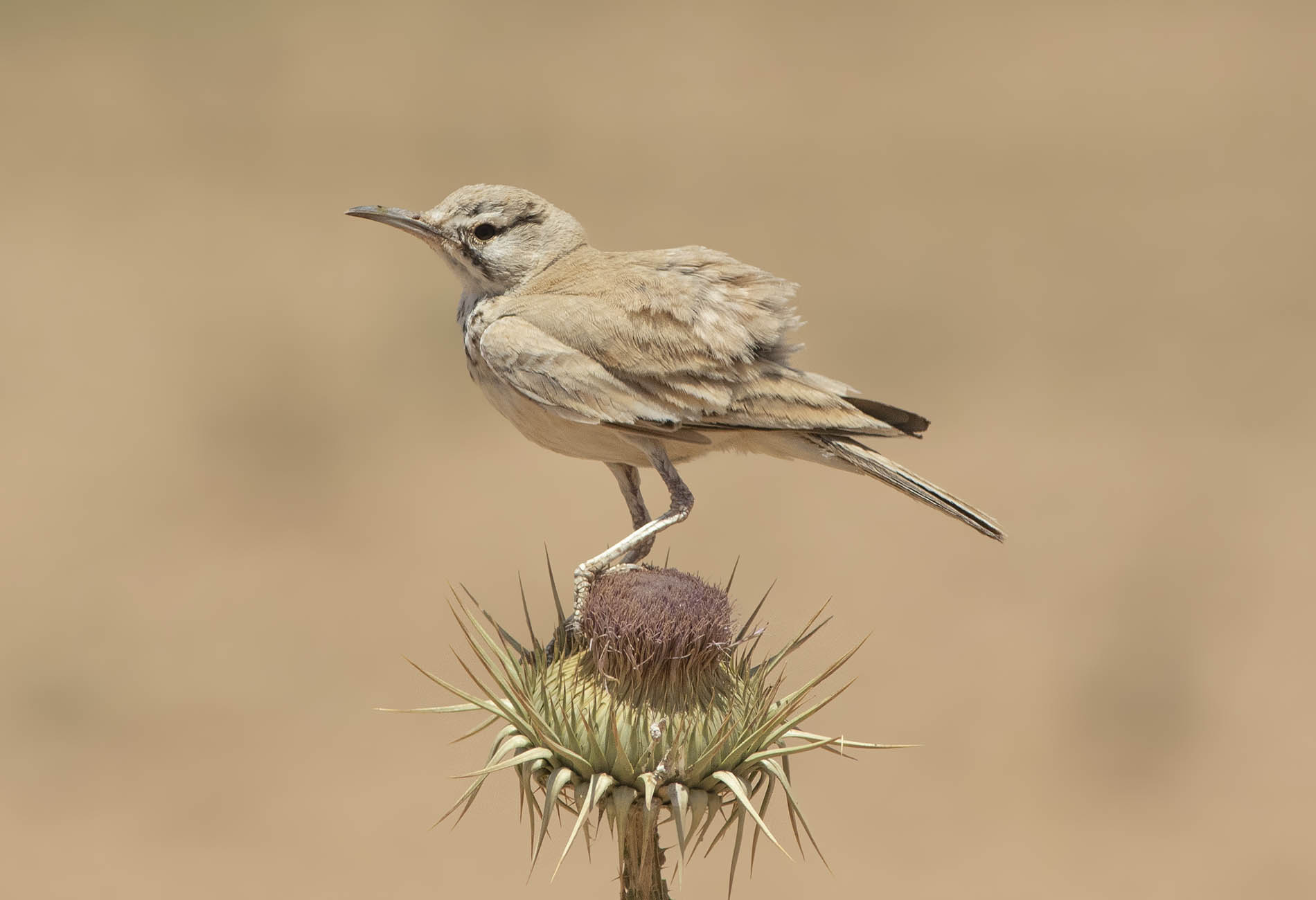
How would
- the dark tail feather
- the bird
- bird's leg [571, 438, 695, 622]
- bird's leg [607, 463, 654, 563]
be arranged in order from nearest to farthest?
bird's leg [571, 438, 695, 622] → the bird → the dark tail feather → bird's leg [607, 463, 654, 563]

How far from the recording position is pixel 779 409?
589cm

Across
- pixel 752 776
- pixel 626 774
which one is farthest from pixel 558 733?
pixel 752 776

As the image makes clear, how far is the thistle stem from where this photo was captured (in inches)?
204

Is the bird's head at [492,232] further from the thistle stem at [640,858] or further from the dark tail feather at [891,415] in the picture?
the thistle stem at [640,858]

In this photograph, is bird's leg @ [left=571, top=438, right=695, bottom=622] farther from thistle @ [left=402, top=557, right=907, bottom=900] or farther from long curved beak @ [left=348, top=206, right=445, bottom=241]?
long curved beak @ [left=348, top=206, right=445, bottom=241]

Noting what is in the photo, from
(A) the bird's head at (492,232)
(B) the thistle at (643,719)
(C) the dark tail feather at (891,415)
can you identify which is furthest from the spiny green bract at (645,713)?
(A) the bird's head at (492,232)

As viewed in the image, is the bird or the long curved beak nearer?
the bird

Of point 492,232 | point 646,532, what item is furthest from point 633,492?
point 492,232

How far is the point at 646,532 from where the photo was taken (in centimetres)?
568

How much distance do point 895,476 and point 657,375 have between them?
118 cm

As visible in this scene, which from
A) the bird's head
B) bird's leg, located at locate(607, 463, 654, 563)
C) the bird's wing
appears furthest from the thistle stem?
the bird's head

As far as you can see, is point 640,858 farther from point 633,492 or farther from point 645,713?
point 633,492

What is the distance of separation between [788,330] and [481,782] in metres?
2.59

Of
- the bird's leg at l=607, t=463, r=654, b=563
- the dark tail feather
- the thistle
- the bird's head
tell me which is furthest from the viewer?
the bird's head
